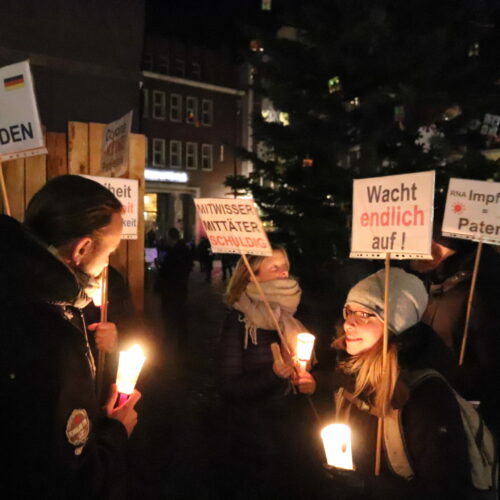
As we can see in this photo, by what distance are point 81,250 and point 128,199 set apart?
2.62 metres

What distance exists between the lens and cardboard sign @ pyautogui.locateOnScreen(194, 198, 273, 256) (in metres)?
3.25

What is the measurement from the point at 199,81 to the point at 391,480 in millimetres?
41601

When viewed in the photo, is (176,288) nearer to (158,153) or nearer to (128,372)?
(128,372)

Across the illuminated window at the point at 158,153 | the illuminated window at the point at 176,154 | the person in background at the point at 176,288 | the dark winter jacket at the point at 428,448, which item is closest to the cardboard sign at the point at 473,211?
the dark winter jacket at the point at 428,448

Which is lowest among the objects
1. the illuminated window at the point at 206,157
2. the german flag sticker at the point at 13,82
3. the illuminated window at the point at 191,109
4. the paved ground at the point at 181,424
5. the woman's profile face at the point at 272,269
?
the paved ground at the point at 181,424

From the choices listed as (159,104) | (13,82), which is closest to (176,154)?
(159,104)

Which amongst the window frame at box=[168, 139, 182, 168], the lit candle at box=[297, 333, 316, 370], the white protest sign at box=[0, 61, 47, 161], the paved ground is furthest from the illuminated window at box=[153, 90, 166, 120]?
the lit candle at box=[297, 333, 316, 370]

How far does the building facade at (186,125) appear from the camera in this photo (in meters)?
39.2

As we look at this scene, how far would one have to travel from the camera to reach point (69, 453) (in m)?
1.53

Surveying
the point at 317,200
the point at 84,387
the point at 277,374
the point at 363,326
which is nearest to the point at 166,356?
the point at 317,200

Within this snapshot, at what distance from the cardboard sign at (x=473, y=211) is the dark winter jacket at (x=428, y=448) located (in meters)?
2.10

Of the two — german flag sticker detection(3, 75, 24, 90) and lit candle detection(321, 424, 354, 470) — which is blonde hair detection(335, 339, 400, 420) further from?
german flag sticker detection(3, 75, 24, 90)

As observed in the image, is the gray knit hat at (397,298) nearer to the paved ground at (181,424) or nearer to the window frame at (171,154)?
the paved ground at (181,424)

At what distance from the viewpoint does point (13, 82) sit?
11.1 ft
